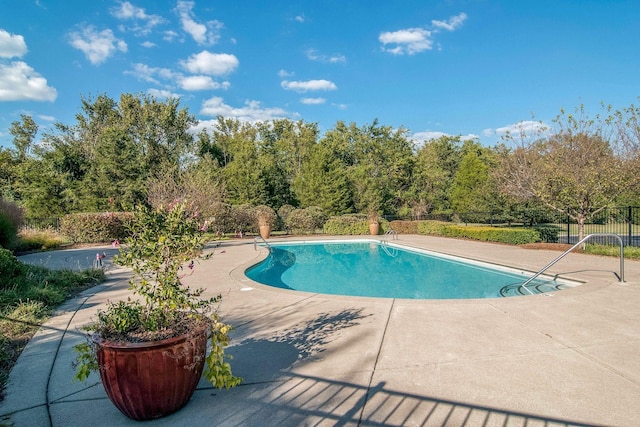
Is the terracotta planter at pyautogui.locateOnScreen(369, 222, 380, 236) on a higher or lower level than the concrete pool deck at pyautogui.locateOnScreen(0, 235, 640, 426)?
higher

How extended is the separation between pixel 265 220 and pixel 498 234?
1137cm

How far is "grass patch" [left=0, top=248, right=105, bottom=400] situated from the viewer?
13.0 feet

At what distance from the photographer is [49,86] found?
87.4 ft

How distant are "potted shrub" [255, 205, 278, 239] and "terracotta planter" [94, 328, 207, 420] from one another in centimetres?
1615

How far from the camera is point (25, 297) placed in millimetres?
5578

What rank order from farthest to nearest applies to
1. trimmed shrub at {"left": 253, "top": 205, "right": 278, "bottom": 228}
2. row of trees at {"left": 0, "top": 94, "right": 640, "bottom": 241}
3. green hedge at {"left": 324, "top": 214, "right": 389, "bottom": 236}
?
green hedge at {"left": 324, "top": 214, "right": 389, "bottom": 236} < row of trees at {"left": 0, "top": 94, "right": 640, "bottom": 241} < trimmed shrub at {"left": 253, "top": 205, "right": 278, "bottom": 228}

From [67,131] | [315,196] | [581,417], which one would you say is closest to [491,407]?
[581,417]

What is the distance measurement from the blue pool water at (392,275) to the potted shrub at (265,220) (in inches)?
162

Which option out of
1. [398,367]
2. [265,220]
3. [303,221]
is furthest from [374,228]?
[398,367]

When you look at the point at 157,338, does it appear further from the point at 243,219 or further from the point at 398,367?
the point at 243,219

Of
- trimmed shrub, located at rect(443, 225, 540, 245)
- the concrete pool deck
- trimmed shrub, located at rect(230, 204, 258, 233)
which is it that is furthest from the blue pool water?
trimmed shrub, located at rect(230, 204, 258, 233)

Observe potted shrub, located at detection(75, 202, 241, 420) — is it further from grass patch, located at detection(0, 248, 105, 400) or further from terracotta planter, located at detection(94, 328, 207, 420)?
grass patch, located at detection(0, 248, 105, 400)

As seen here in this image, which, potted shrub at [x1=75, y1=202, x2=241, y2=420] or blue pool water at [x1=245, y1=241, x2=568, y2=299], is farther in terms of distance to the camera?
blue pool water at [x1=245, y1=241, x2=568, y2=299]

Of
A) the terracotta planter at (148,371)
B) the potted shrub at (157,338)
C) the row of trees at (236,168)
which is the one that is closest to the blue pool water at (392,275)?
the row of trees at (236,168)
